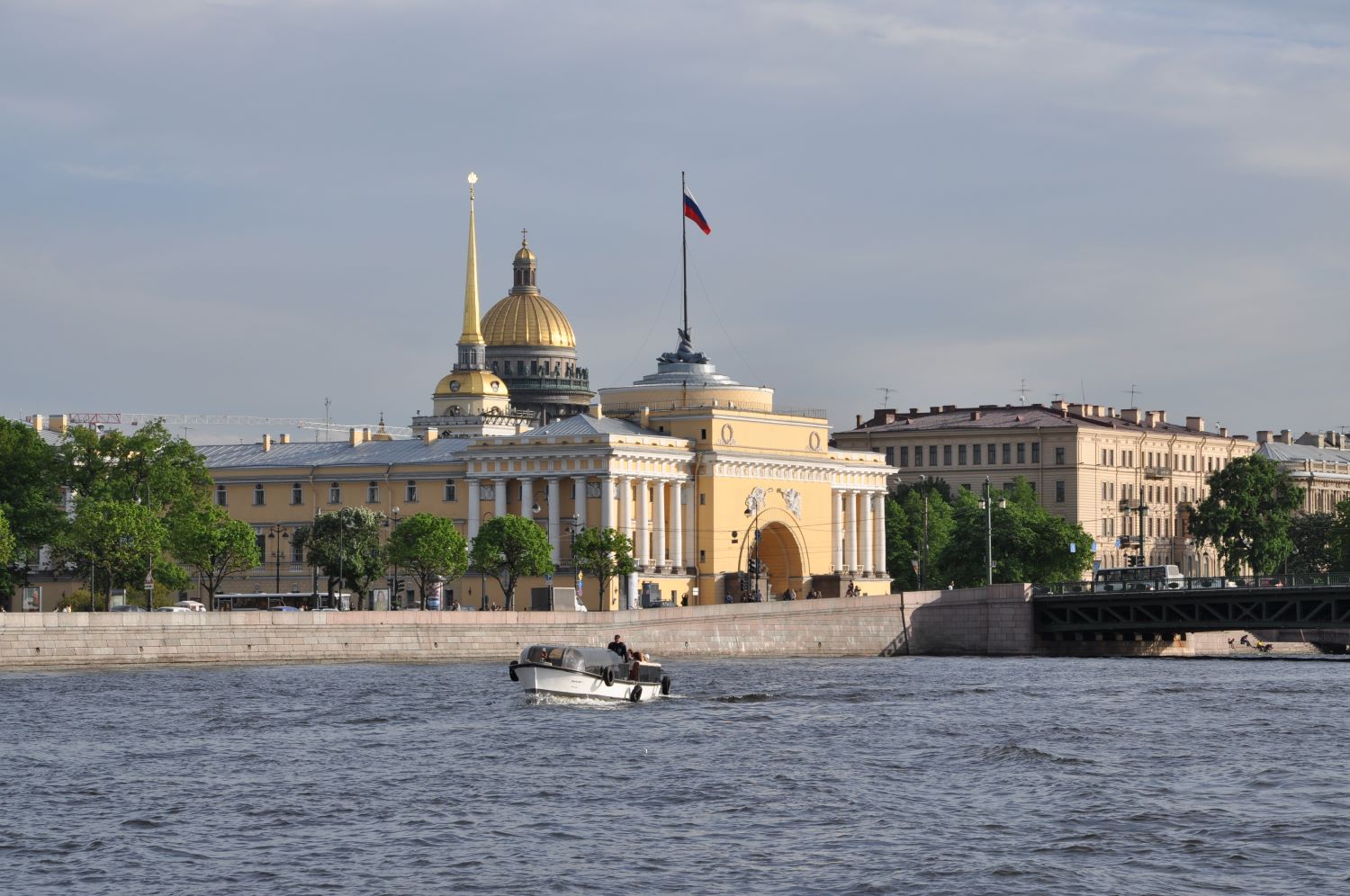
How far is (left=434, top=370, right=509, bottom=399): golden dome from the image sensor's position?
477 ft

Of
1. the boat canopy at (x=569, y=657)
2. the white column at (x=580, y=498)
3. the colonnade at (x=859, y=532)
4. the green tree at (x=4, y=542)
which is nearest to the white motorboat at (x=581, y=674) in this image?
the boat canopy at (x=569, y=657)

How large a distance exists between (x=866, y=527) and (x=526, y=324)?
1833 inches

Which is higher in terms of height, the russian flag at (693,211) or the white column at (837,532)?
the russian flag at (693,211)

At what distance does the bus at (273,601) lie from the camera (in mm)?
89875

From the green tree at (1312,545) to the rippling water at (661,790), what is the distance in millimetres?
76060

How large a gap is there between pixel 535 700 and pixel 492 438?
49486 millimetres

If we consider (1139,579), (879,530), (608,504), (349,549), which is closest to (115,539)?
(349,549)

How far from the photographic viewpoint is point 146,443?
87.9 m

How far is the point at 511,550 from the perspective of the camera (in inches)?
3563

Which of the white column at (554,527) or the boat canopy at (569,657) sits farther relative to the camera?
the white column at (554,527)

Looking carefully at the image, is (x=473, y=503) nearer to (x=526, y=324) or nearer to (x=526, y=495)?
(x=526, y=495)

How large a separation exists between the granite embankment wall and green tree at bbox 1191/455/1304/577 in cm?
4241

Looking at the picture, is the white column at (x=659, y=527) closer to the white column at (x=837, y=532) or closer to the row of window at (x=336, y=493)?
the row of window at (x=336, y=493)

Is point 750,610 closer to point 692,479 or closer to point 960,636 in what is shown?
point 960,636
